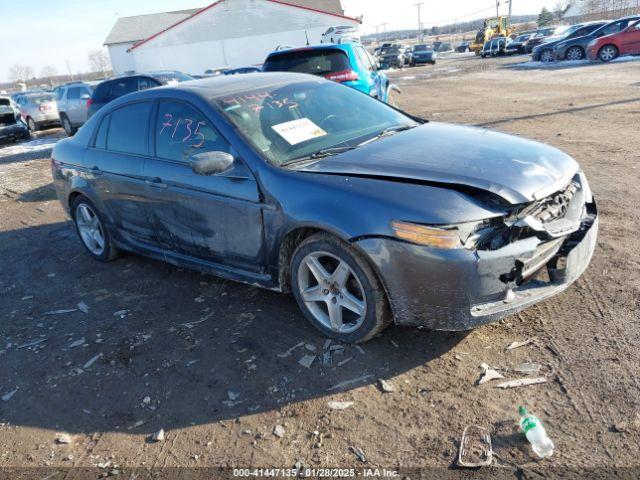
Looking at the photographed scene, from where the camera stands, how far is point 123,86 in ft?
41.4

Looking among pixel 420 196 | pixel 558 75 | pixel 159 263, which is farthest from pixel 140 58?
pixel 420 196

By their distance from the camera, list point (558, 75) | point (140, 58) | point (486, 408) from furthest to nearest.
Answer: point (140, 58) → point (558, 75) → point (486, 408)

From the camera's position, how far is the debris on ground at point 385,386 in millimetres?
3002

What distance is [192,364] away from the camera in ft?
11.4

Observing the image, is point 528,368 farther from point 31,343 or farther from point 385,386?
point 31,343

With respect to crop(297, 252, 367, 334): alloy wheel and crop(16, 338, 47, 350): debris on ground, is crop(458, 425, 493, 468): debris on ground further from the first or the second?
crop(16, 338, 47, 350): debris on ground

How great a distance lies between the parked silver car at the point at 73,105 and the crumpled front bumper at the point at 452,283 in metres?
15.5

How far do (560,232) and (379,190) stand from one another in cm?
109

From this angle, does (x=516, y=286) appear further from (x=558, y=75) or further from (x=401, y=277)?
(x=558, y=75)

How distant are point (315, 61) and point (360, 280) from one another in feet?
23.3

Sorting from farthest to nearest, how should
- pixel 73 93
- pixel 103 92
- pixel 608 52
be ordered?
pixel 608 52 < pixel 73 93 < pixel 103 92

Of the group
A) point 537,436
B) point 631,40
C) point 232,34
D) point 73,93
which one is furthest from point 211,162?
point 232,34

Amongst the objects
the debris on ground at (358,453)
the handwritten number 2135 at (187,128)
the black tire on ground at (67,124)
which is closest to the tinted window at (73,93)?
the black tire on ground at (67,124)

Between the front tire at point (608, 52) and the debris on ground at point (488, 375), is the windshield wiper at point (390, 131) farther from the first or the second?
the front tire at point (608, 52)
